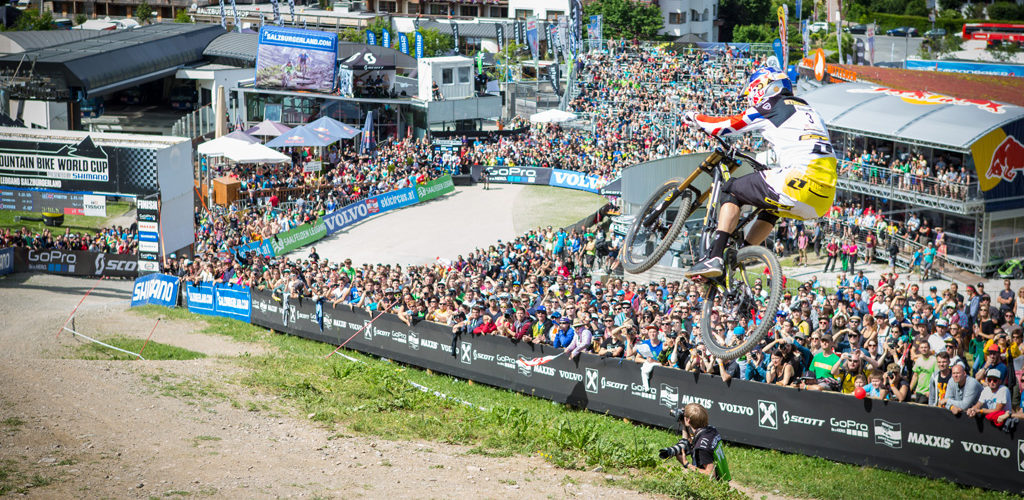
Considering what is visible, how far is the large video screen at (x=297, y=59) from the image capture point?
5038 centimetres

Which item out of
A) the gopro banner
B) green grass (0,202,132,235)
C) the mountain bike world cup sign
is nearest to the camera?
the mountain bike world cup sign

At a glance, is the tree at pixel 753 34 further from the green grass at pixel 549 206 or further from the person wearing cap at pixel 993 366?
the person wearing cap at pixel 993 366

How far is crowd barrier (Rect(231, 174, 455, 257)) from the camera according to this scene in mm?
34719

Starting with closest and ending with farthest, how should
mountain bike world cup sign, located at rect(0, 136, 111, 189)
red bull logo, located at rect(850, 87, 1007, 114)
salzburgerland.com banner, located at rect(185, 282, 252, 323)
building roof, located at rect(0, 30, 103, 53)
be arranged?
1. salzburgerland.com banner, located at rect(185, 282, 252, 323)
2. mountain bike world cup sign, located at rect(0, 136, 111, 189)
3. red bull logo, located at rect(850, 87, 1007, 114)
4. building roof, located at rect(0, 30, 103, 53)

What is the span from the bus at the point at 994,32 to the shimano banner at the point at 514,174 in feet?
128

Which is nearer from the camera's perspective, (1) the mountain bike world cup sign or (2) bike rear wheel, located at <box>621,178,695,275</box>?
(2) bike rear wheel, located at <box>621,178,695,275</box>

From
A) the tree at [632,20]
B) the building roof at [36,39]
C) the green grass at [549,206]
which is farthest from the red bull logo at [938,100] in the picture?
the building roof at [36,39]

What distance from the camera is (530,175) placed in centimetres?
4816

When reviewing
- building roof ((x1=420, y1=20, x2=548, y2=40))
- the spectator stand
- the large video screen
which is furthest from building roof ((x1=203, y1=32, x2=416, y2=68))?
the spectator stand

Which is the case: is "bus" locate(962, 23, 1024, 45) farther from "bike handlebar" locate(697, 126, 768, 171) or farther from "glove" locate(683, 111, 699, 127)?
"glove" locate(683, 111, 699, 127)

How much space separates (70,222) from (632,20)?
193 ft

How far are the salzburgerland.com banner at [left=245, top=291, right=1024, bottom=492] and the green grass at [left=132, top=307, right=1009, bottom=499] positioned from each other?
0.77ft

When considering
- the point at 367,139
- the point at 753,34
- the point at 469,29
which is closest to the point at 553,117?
the point at 367,139

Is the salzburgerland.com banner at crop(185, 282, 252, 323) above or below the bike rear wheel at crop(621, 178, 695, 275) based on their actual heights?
below
